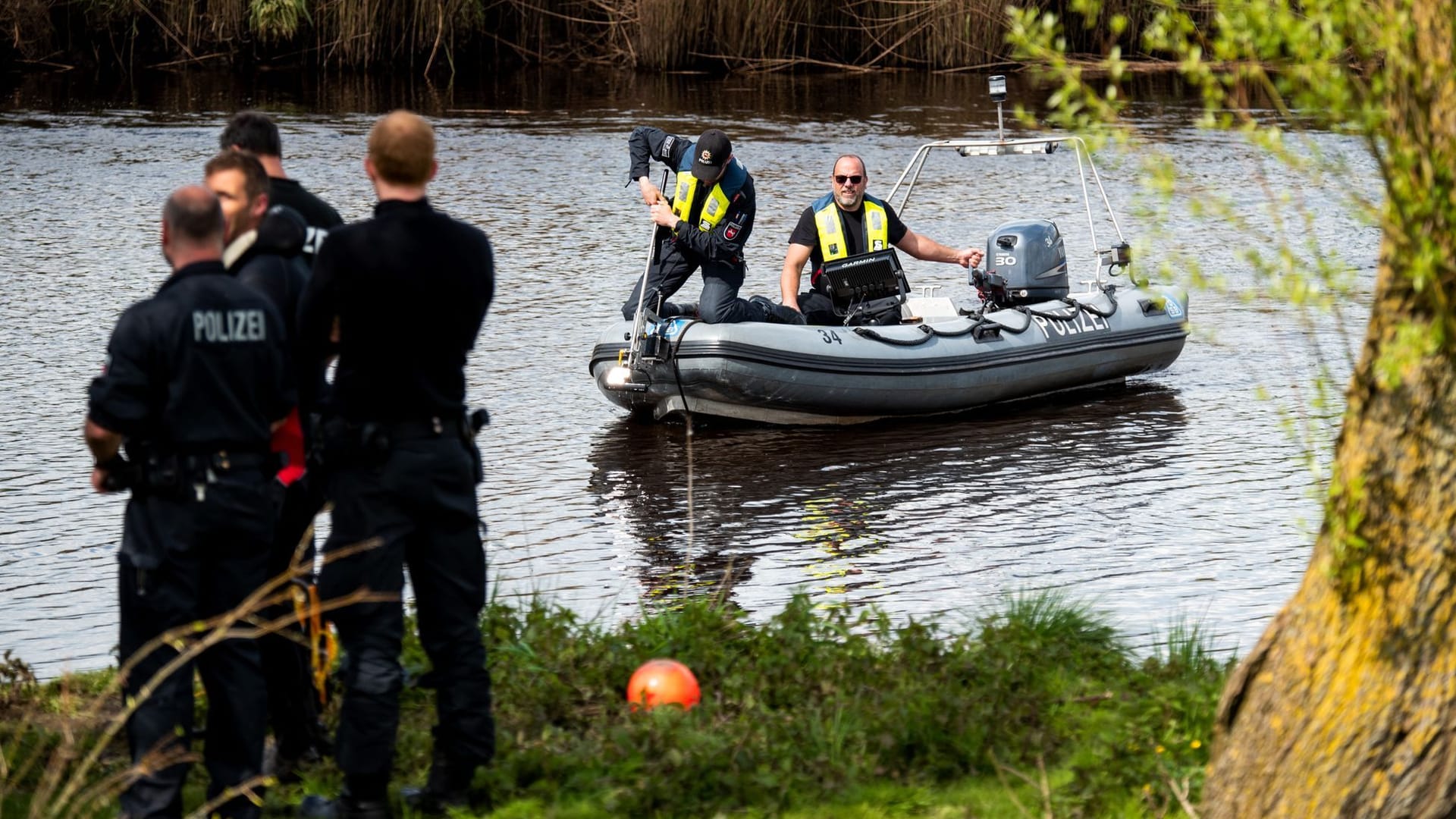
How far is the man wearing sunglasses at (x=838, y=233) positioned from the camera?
9164 mm

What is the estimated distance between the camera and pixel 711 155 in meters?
8.66

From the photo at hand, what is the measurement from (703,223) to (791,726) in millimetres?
4938

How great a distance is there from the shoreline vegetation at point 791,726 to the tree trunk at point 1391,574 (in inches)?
15.9

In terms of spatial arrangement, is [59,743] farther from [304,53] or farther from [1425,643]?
[304,53]

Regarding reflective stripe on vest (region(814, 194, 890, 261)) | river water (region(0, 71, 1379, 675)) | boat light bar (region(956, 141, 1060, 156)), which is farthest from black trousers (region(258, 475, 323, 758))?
boat light bar (region(956, 141, 1060, 156))

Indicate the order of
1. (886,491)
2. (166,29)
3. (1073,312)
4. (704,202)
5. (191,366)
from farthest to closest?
(166,29) → (1073,312) → (704,202) → (886,491) → (191,366)

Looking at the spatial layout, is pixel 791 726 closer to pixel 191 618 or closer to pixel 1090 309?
pixel 191 618

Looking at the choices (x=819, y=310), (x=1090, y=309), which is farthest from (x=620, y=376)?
(x=1090, y=309)

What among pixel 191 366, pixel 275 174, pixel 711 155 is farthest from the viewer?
pixel 711 155

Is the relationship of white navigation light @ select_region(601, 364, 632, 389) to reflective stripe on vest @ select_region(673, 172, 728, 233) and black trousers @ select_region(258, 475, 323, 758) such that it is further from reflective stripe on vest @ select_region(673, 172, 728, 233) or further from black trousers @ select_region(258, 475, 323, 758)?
black trousers @ select_region(258, 475, 323, 758)

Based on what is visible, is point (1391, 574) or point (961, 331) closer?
point (1391, 574)

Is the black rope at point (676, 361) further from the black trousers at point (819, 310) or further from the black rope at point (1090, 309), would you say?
the black rope at point (1090, 309)

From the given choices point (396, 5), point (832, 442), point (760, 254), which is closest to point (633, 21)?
point (396, 5)

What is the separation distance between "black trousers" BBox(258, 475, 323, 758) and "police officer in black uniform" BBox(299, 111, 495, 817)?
0.42 meters
